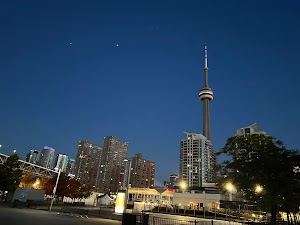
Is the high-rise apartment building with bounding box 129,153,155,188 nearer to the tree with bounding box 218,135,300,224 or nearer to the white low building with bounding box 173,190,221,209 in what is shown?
the white low building with bounding box 173,190,221,209

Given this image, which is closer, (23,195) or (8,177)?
(23,195)

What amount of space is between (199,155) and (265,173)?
174m

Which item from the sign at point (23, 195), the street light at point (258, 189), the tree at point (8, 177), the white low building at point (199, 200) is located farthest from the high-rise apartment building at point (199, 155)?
the street light at point (258, 189)

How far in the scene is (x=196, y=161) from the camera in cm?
19062

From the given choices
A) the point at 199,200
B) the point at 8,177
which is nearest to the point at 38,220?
the point at 8,177

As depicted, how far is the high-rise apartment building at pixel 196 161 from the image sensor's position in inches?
7376

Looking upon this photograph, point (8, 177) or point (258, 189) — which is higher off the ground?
point (8, 177)

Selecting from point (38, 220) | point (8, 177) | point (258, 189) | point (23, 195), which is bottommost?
point (38, 220)

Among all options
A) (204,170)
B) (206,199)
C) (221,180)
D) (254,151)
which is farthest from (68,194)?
(204,170)

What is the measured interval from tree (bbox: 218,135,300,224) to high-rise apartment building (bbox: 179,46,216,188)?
163346 millimetres

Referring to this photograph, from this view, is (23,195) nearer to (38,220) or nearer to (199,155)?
(38,220)

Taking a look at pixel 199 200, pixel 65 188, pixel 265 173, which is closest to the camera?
pixel 265 173

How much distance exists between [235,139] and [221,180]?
169 inches

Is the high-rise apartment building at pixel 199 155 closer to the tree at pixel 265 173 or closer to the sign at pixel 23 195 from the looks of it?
the sign at pixel 23 195
